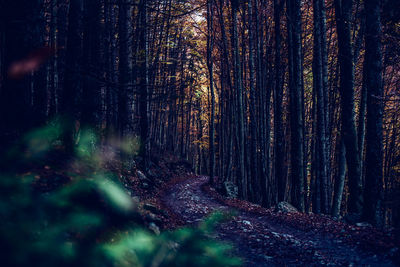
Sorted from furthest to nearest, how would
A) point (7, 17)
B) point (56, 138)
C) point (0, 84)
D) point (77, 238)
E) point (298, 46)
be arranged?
point (298, 46) → point (0, 84) → point (56, 138) → point (7, 17) → point (77, 238)

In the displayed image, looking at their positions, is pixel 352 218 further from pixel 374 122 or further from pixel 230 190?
pixel 230 190

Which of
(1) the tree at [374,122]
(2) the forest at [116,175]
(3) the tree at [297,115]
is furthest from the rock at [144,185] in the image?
(1) the tree at [374,122]

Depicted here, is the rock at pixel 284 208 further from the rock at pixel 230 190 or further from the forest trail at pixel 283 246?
the rock at pixel 230 190

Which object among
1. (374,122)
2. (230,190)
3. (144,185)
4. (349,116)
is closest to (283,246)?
(374,122)

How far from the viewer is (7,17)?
459 centimetres

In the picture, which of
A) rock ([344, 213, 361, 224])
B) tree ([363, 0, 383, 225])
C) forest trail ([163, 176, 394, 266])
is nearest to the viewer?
forest trail ([163, 176, 394, 266])

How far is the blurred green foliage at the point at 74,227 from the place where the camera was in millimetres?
2302

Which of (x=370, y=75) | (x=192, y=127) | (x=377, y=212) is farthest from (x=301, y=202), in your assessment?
(x=192, y=127)

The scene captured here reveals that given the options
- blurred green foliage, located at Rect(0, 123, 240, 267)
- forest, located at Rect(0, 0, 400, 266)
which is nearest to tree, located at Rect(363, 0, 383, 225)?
forest, located at Rect(0, 0, 400, 266)

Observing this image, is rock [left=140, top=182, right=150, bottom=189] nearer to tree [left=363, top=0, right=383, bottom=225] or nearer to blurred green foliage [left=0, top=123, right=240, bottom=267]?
blurred green foliage [left=0, top=123, right=240, bottom=267]

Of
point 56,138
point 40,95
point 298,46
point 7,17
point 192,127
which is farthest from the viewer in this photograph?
point 192,127

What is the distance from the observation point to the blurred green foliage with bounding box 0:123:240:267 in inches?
90.6

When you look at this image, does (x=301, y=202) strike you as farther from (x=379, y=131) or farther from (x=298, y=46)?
(x=298, y=46)

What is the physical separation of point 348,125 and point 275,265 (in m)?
6.54
